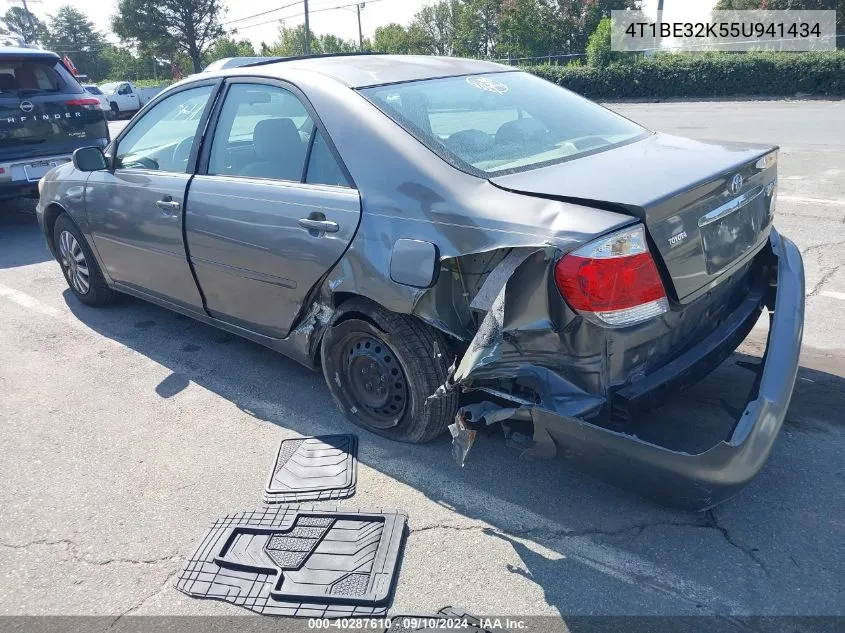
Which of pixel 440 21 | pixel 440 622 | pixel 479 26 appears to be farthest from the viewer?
pixel 440 21

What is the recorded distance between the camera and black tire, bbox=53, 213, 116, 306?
5148mm

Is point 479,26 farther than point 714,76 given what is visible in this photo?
Yes

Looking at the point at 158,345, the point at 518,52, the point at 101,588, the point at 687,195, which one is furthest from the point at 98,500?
the point at 518,52

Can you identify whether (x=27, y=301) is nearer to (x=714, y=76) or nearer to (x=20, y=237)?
(x=20, y=237)

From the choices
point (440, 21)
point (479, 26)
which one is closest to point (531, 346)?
point (479, 26)

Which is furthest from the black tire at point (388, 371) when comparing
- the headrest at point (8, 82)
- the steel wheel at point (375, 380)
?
the headrest at point (8, 82)

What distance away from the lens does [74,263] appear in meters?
5.37

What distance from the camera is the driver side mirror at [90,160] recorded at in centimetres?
449

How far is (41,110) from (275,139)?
568cm

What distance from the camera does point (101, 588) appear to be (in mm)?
2625

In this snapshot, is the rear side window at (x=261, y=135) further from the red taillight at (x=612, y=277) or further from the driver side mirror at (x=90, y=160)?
the red taillight at (x=612, y=277)

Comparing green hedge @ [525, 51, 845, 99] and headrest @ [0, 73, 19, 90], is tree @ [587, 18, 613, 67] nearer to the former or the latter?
green hedge @ [525, 51, 845, 99]

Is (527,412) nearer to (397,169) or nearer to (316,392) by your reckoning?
(397,169)

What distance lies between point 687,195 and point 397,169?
3.78 feet
